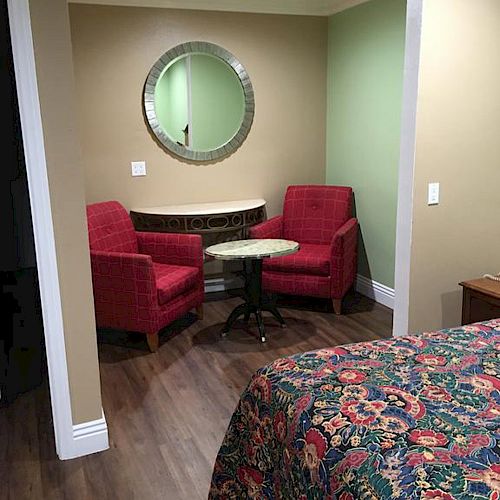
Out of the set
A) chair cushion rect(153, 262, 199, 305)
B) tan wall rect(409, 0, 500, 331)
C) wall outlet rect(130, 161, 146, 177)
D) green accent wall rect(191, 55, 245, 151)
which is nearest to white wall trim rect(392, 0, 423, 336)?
tan wall rect(409, 0, 500, 331)

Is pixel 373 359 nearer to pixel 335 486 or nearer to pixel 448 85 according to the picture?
pixel 335 486

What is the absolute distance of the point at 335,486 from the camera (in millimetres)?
1333

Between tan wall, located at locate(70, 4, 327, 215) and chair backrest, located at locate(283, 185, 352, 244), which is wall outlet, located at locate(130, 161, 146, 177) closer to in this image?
tan wall, located at locate(70, 4, 327, 215)

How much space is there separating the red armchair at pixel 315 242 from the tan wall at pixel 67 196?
2.06m

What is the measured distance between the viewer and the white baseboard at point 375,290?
454 centimetres

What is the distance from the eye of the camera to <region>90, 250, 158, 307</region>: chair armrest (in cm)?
353

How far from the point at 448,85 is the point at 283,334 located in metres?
1.95

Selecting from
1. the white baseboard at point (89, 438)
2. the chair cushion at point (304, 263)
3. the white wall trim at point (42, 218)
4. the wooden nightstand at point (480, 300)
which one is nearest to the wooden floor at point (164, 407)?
the white baseboard at point (89, 438)

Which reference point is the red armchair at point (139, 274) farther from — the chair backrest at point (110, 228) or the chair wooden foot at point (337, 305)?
the chair wooden foot at point (337, 305)

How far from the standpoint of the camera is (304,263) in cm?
430

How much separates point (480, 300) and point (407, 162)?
32.3 inches

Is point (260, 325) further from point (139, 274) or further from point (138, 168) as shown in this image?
point (138, 168)

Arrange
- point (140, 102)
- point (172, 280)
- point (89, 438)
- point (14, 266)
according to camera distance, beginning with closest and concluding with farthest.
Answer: point (89, 438)
point (14, 266)
point (172, 280)
point (140, 102)

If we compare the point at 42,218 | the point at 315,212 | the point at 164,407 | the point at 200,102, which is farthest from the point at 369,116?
the point at 42,218
